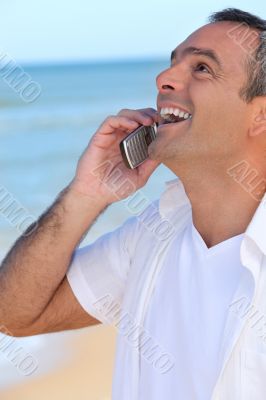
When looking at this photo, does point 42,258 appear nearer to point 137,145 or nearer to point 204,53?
point 137,145

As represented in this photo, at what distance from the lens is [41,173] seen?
13.8 meters

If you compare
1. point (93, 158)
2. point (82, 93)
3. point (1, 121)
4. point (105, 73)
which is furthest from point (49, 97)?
point (93, 158)

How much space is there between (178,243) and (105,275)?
12.9 inches

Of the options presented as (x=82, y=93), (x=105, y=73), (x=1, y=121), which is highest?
(x=1, y=121)

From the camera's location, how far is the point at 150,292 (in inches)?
108

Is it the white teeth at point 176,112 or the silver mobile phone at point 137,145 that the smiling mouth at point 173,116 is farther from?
the silver mobile phone at point 137,145

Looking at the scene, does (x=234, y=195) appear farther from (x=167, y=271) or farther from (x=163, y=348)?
(x=163, y=348)

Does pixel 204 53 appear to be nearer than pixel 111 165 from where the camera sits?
Yes

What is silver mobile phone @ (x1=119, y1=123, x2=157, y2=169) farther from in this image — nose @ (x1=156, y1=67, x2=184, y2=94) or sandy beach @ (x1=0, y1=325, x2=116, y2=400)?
sandy beach @ (x1=0, y1=325, x2=116, y2=400)

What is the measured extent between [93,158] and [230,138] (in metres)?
0.54

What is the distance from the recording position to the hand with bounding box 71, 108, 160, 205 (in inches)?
121

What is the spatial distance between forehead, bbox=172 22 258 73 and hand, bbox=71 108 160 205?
0.31 m

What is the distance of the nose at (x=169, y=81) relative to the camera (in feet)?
9.62

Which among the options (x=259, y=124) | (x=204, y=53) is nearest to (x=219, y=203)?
(x=259, y=124)
